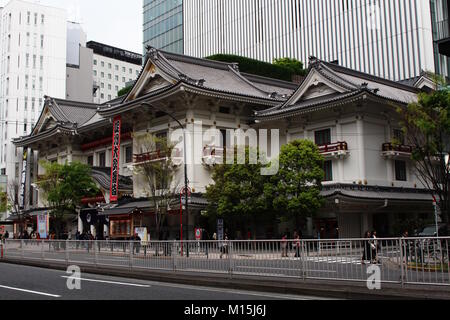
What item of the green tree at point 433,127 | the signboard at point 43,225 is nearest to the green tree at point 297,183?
the green tree at point 433,127

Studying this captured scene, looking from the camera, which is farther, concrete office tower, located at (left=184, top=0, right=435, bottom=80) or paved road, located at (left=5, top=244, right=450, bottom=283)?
concrete office tower, located at (left=184, top=0, right=435, bottom=80)

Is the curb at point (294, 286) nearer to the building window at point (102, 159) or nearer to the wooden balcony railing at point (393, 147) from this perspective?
the wooden balcony railing at point (393, 147)

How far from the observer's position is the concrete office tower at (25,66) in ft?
243

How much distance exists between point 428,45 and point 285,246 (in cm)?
4990

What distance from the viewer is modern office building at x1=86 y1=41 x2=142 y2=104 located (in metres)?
110

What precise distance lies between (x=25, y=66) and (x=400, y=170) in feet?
199

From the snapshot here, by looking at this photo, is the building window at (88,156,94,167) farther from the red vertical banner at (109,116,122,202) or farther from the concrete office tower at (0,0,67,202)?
the concrete office tower at (0,0,67,202)

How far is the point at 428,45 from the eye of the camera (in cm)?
5662

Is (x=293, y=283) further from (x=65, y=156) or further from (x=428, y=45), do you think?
(x=428, y=45)

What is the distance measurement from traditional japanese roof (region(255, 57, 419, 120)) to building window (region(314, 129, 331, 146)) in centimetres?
214

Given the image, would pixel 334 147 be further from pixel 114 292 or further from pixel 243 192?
pixel 114 292

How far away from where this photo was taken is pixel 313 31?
226 ft

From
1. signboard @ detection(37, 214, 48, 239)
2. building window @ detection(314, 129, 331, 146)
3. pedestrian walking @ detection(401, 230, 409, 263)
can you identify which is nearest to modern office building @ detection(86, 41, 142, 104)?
signboard @ detection(37, 214, 48, 239)

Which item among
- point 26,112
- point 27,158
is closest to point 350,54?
point 27,158
